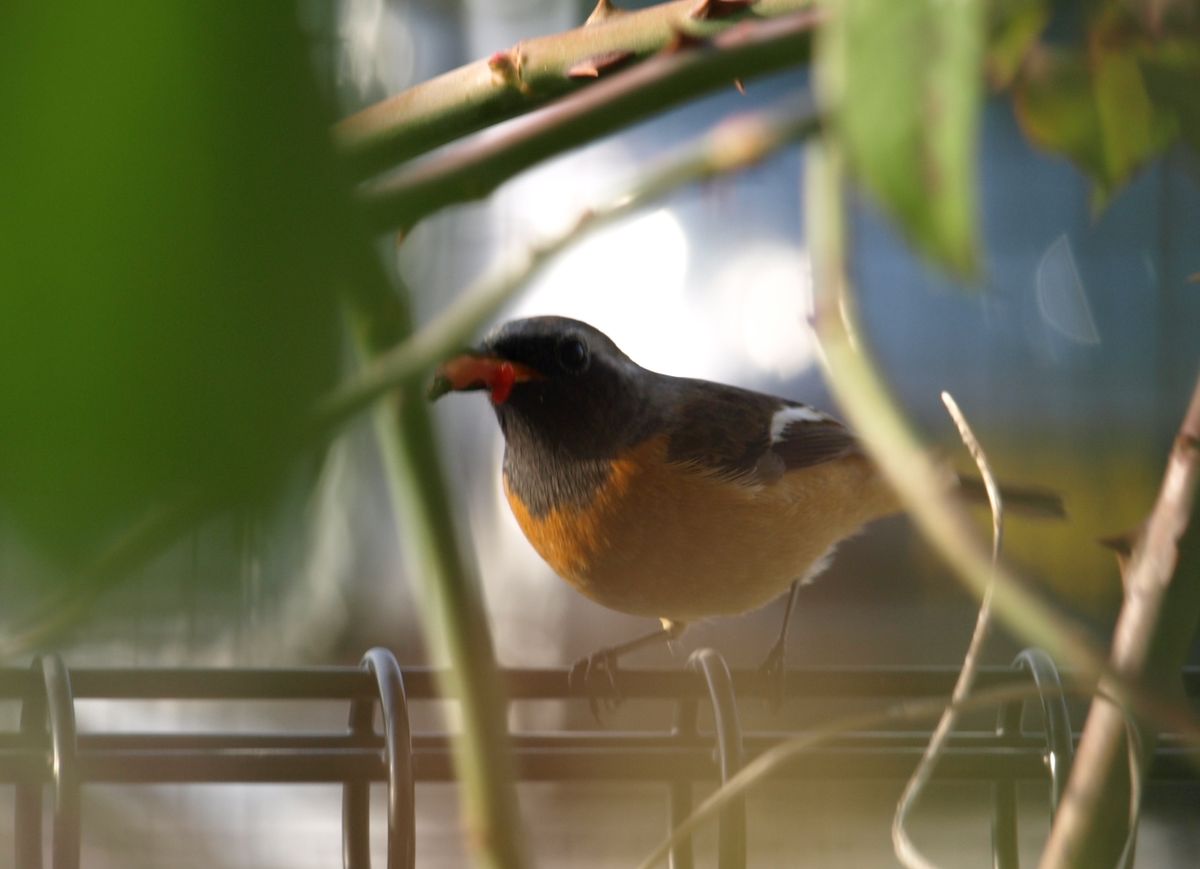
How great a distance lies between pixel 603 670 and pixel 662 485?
34 centimetres

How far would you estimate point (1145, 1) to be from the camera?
106 millimetres

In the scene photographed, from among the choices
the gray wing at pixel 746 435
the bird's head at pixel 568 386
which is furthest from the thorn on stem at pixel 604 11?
the gray wing at pixel 746 435

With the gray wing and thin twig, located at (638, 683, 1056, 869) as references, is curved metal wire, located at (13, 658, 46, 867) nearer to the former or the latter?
thin twig, located at (638, 683, 1056, 869)

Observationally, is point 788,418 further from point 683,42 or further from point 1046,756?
point 683,42

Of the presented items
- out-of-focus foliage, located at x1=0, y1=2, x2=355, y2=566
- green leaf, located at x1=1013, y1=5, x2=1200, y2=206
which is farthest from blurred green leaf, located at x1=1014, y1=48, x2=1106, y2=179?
out-of-focus foliage, located at x1=0, y1=2, x2=355, y2=566

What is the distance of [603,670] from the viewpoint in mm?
361

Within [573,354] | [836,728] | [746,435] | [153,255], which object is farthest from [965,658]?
[746,435]

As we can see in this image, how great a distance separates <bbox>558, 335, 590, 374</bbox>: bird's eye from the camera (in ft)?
1.94

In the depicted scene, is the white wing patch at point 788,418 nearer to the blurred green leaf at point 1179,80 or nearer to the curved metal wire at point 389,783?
the curved metal wire at point 389,783

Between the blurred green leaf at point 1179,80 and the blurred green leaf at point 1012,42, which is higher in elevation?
the blurred green leaf at point 1012,42

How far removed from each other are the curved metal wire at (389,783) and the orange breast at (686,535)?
0.73 ft

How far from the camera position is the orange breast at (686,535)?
598 millimetres

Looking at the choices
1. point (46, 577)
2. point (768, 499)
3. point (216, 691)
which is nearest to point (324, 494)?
point (46, 577)

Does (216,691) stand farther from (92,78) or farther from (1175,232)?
(1175,232)
